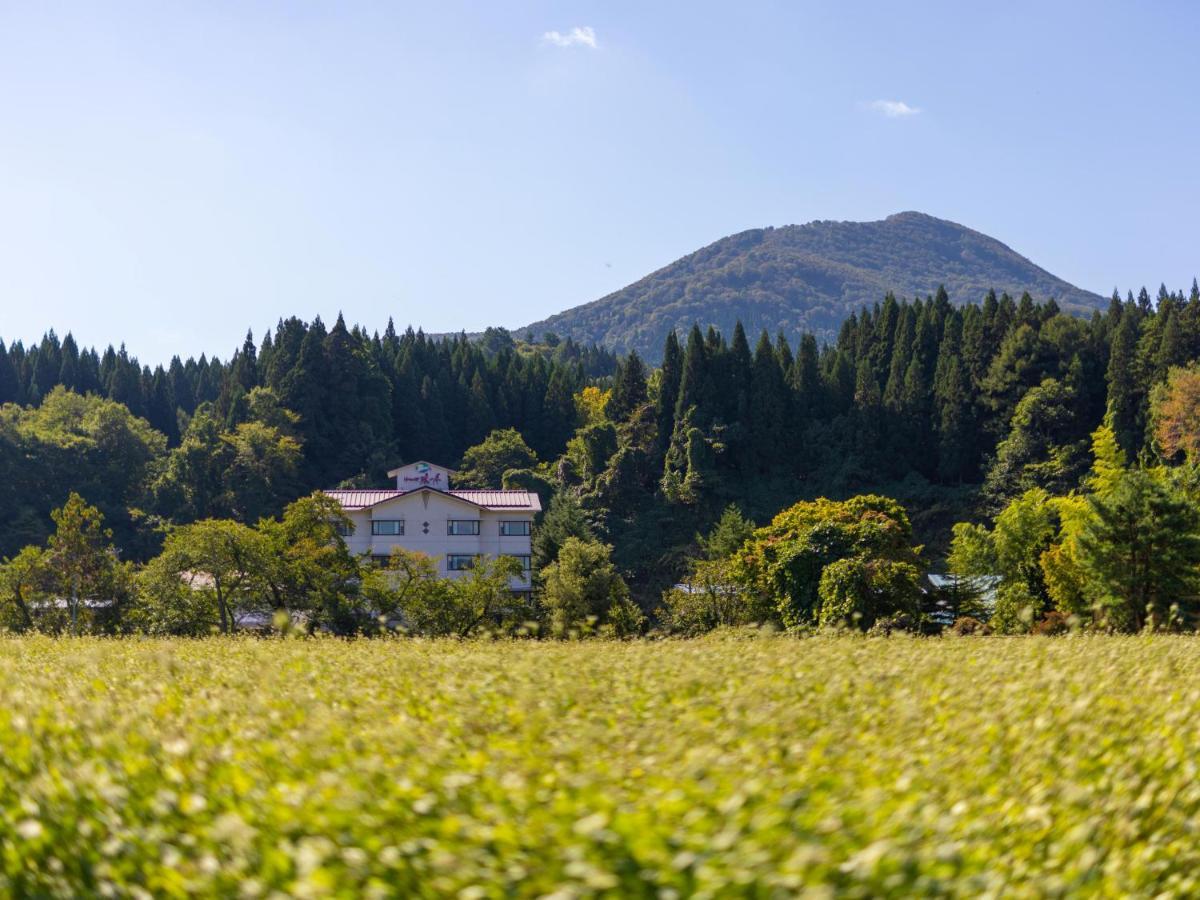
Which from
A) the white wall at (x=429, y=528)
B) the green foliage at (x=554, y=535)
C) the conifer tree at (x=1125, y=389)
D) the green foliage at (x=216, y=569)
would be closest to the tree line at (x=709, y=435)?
the conifer tree at (x=1125, y=389)

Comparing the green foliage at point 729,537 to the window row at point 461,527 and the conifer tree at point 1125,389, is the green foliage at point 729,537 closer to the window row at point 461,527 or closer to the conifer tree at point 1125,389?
the window row at point 461,527

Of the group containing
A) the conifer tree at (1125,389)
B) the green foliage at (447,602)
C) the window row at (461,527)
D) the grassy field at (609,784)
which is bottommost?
the green foliage at (447,602)

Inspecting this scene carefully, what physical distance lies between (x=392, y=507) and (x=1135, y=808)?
186 ft

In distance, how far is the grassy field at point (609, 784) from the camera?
15.7 ft

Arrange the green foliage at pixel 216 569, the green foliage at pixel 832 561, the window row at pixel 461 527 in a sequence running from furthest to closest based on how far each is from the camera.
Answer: the window row at pixel 461 527, the green foliage at pixel 832 561, the green foliage at pixel 216 569

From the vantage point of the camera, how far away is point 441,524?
61.3 meters

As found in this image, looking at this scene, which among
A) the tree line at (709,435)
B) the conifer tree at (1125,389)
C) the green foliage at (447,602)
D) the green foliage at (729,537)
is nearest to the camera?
the green foliage at (447,602)

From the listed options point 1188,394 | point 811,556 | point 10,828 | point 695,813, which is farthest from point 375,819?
point 1188,394

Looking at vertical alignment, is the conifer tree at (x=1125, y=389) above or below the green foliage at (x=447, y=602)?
above

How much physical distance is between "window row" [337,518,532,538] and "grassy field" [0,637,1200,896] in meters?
53.0

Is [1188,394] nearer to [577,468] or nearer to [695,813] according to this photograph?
[577,468]

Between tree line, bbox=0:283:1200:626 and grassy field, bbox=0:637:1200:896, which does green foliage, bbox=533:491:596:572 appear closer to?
tree line, bbox=0:283:1200:626

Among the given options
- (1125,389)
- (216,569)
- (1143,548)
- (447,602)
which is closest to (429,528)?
(447,602)

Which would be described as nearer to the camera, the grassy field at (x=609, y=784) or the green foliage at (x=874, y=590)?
the grassy field at (x=609, y=784)
